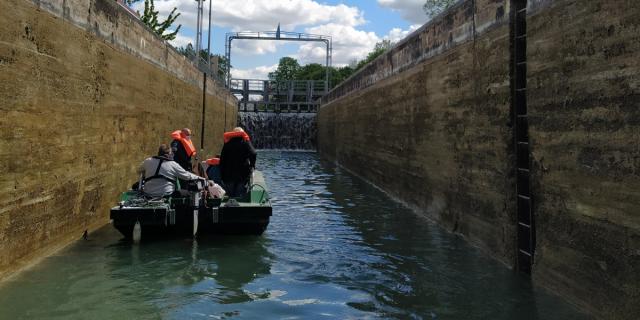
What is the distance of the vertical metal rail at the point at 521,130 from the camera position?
5.91m

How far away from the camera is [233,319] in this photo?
4527mm

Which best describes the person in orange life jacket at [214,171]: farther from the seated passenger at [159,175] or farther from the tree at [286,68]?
the tree at [286,68]

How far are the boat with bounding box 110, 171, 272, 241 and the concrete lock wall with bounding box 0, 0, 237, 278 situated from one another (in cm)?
75

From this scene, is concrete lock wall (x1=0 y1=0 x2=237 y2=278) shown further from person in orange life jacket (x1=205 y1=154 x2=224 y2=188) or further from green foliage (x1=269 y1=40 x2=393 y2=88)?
green foliage (x1=269 y1=40 x2=393 y2=88)

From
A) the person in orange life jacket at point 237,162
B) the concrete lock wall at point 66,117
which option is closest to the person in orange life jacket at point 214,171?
the person in orange life jacket at point 237,162

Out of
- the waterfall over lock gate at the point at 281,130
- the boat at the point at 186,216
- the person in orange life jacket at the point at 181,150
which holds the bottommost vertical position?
the boat at the point at 186,216

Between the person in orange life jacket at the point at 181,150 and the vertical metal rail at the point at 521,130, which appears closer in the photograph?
the vertical metal rail at the point at 521,130

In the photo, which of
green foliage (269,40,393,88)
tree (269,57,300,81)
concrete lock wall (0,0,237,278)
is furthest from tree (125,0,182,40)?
tree (269,57,300,81)

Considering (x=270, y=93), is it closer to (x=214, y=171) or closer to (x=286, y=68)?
(x=214, y=171)

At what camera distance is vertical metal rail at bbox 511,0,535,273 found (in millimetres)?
5906

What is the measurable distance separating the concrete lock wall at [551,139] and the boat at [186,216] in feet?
10.6

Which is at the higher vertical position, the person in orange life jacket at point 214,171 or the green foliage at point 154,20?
the green foliage at point 154,20

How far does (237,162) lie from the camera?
28.0 ft

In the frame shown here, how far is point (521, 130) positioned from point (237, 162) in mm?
4533
